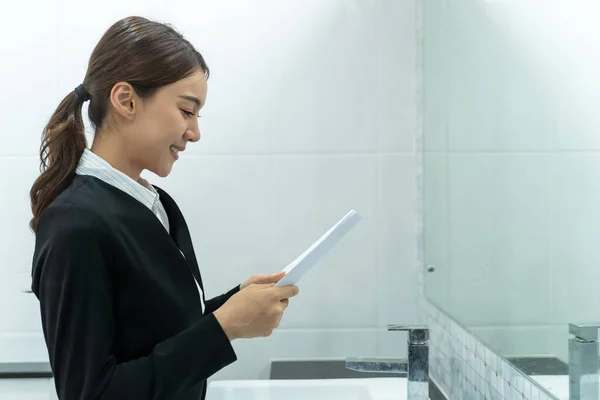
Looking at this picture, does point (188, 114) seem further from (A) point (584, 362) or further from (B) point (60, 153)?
(A) point (584, 362)

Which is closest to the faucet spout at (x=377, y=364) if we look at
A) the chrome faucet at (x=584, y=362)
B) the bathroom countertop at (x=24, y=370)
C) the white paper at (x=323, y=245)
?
the white paper at (x=323, y=245)

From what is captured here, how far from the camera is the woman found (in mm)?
771

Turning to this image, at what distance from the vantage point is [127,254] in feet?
2.73

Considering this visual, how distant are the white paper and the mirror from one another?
0.79 ft

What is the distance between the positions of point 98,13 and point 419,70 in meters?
0.82

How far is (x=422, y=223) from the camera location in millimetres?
1522

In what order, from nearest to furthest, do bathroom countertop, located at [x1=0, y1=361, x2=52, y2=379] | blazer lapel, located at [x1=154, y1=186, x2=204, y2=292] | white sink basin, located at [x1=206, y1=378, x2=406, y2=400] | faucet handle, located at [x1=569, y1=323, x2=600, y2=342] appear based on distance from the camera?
1. faucet handle, located at [x1=569, y1=323, x2=600, y2=342]
2. blazer lapel, located at [x1=154, y1=186, x2=204, y2=292]
3. white sink basin, located at [x1=206, y1=378, x2=406, y2=400]
4. bathroom countertop, located at [x1=0, y1=361, x2=52, y2=379]

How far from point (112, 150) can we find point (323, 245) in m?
0.36

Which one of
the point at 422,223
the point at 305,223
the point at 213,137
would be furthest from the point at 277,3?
the point at 422,223

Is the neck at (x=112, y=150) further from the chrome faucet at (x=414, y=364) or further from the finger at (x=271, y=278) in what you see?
the chrome faucet at (x=414, y=364)

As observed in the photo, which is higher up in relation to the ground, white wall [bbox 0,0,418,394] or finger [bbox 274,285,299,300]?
white wall [bbox 0,0,418,394]

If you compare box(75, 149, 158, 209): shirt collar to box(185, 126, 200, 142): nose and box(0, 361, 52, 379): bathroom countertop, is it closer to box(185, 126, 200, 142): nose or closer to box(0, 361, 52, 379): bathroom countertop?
box(185, 126, 200, 142): nose

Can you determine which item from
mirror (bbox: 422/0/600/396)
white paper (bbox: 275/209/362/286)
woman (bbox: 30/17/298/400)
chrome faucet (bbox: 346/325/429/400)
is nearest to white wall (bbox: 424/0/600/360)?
mirror (bbox: 422/0/600/396)

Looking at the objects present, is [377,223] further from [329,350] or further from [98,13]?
[98,13]
